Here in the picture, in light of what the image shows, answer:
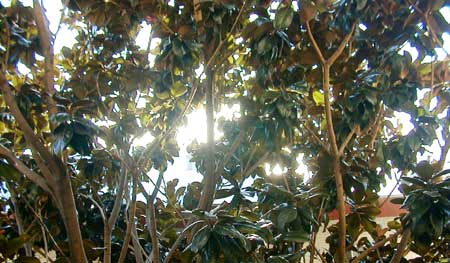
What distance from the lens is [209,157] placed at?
4.59 feet

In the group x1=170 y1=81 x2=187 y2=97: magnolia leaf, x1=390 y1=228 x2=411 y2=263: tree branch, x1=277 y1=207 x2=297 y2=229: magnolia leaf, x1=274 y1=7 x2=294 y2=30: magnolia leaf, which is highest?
x1=274 y1=7 x2=294 y2=30: magnolia leaf

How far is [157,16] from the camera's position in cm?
142

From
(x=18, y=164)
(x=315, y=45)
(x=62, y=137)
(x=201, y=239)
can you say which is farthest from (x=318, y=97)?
(x=18, y=164)

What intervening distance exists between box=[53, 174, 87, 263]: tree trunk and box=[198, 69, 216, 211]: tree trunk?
412 millimetres

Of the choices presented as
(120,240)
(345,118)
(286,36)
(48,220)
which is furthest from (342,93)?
(48,220)

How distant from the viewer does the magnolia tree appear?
1.24m

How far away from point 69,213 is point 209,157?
1.62 feet

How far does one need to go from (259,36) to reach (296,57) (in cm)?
19

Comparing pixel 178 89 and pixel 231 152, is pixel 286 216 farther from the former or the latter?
pixel 178 89

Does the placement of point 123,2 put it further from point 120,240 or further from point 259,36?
point 120,240

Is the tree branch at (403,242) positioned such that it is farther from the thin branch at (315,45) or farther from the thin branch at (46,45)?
the thin branch at (46,45)

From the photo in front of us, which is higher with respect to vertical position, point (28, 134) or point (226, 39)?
point (226, 39)

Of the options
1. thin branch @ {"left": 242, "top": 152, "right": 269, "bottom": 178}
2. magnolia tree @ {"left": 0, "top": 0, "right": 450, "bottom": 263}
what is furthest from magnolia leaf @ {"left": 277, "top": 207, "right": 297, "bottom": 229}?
thin branch @ {"left": 242, "top": 152, "right": 269, "bottom": 178}

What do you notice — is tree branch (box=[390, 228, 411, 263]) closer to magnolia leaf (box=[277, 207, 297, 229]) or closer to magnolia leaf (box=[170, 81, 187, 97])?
magnolia leaf (box=[277, 207, 297, 229])
